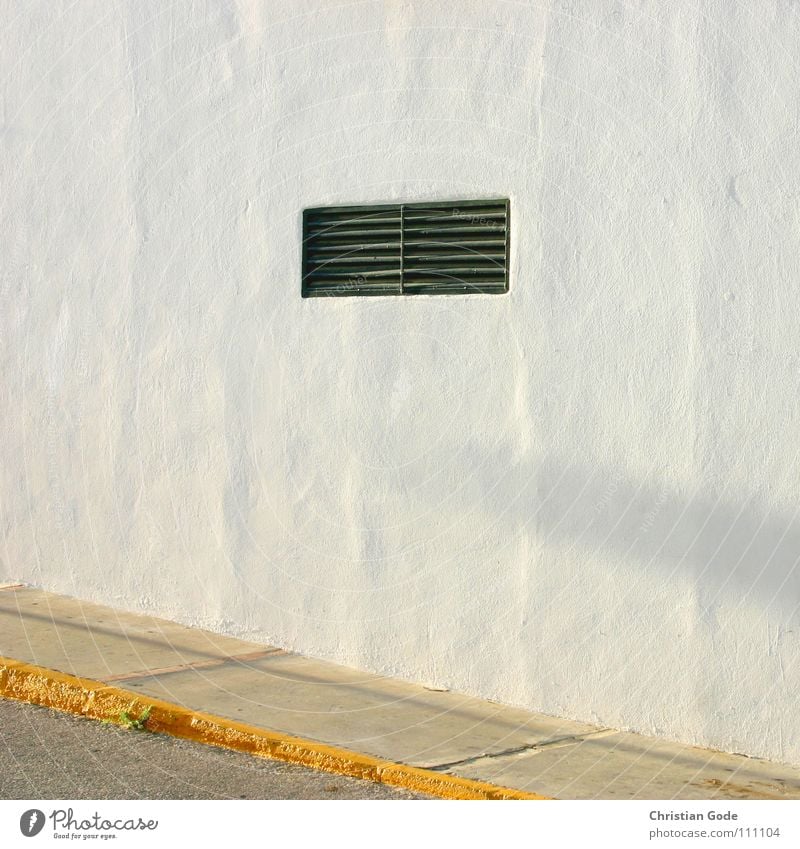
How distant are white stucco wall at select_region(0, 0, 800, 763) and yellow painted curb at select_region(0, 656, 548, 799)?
3.60 feet

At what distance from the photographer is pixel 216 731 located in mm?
5703

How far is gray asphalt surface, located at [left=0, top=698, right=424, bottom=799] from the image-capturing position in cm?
496

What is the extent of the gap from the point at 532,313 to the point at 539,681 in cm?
171

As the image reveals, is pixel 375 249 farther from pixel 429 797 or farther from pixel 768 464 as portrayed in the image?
pixel 429 797

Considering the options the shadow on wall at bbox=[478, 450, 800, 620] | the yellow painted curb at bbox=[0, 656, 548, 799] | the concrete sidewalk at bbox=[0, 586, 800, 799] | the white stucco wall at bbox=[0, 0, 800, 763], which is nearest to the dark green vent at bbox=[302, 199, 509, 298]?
the white stucco wall at bbox=[0, 0, 800, 763]

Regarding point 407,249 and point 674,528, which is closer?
point 674,528

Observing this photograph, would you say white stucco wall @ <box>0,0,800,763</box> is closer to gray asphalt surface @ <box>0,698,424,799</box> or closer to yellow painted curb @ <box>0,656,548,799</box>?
yellow painted curb @ <box>0,656,548,799</box>

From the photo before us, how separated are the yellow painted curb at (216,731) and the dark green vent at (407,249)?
2288 millimetres

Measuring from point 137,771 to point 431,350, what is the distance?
2458mm

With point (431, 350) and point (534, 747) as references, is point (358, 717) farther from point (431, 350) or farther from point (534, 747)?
point (431, 350)

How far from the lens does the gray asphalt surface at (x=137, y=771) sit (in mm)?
4961

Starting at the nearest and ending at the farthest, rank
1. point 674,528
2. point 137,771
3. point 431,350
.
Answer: point 137,771 → point 674,528 → point 431,350

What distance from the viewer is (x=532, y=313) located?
607 centimetres

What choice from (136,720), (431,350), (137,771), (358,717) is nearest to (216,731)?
(136,720)
